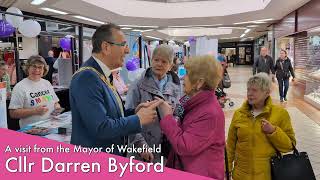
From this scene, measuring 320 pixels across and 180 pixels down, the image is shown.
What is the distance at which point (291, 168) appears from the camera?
82.3 inches

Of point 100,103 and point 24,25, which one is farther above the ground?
point 24,25

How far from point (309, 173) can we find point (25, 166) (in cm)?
183

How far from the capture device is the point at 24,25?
5293 millimetres

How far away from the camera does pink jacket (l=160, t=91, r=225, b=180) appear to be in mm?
1508

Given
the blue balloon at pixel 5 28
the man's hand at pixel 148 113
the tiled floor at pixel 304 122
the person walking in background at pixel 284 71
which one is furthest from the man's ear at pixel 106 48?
the person walking in background at pixel 284 71

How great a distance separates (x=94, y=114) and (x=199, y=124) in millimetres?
484

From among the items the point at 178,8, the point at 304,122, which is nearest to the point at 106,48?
the point at 304,122

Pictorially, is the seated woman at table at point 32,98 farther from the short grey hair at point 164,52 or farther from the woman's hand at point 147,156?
the woman's hand at point 147,156

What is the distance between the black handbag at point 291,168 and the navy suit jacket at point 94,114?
1.08 m

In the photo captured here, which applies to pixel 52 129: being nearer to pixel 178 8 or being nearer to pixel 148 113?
Answer: pixel 148 113

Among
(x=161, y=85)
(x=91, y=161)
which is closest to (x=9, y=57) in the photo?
(x=161, y=85)

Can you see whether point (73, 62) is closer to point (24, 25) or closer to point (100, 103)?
point (24, 25)

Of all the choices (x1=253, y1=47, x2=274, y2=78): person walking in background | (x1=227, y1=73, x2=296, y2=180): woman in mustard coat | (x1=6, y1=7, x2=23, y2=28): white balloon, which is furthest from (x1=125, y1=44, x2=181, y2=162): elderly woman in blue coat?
(x1=253, y1=47, x2=274, y2=78): person walking in background

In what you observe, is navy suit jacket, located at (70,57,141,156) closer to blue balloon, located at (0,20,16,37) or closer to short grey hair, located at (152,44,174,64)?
short grey hair, located at (152,44,174,64)
